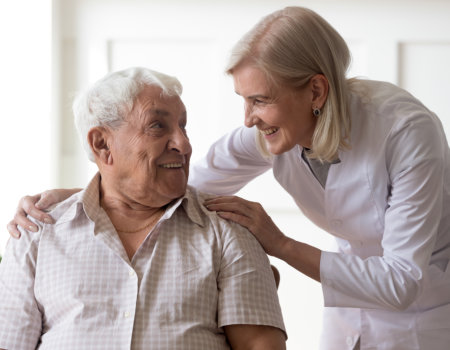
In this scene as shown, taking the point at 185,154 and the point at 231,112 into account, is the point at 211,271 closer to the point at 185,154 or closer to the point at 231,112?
the point at 185,154

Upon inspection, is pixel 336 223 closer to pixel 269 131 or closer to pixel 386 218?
pixel 386 218

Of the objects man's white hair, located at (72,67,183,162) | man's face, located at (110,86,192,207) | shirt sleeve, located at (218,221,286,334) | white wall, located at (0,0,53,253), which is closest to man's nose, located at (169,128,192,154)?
man's face, located at (110,86,192,207)

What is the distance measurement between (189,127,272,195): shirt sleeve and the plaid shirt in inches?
14.7

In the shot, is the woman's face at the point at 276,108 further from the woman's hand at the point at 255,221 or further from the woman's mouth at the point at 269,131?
the woman's hand at the point at 255,221

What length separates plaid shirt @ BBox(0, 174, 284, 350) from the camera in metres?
1.53

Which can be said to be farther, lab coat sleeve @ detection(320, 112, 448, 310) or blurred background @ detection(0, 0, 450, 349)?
blurred background @ detection(0, 0, 450, 349)

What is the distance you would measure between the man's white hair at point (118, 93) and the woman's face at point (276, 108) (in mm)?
197

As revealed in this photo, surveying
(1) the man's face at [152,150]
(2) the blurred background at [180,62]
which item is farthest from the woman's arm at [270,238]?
(2) the blurred background at [180,62]

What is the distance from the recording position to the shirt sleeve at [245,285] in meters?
1.55

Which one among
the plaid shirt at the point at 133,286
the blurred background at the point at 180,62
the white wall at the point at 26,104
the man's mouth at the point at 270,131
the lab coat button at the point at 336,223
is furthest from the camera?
the white wall at the point at 26,104

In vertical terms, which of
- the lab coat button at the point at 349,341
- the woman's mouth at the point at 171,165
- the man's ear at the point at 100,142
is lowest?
the lab coat button at the point at 349,341

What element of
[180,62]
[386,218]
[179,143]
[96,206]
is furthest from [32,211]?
[180,62]

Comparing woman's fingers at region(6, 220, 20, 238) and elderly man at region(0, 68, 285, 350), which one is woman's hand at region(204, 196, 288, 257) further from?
woman's fingers at region(6, 220, 20, 238)

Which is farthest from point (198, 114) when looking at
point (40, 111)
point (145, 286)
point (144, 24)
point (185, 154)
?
point (145, 286)
